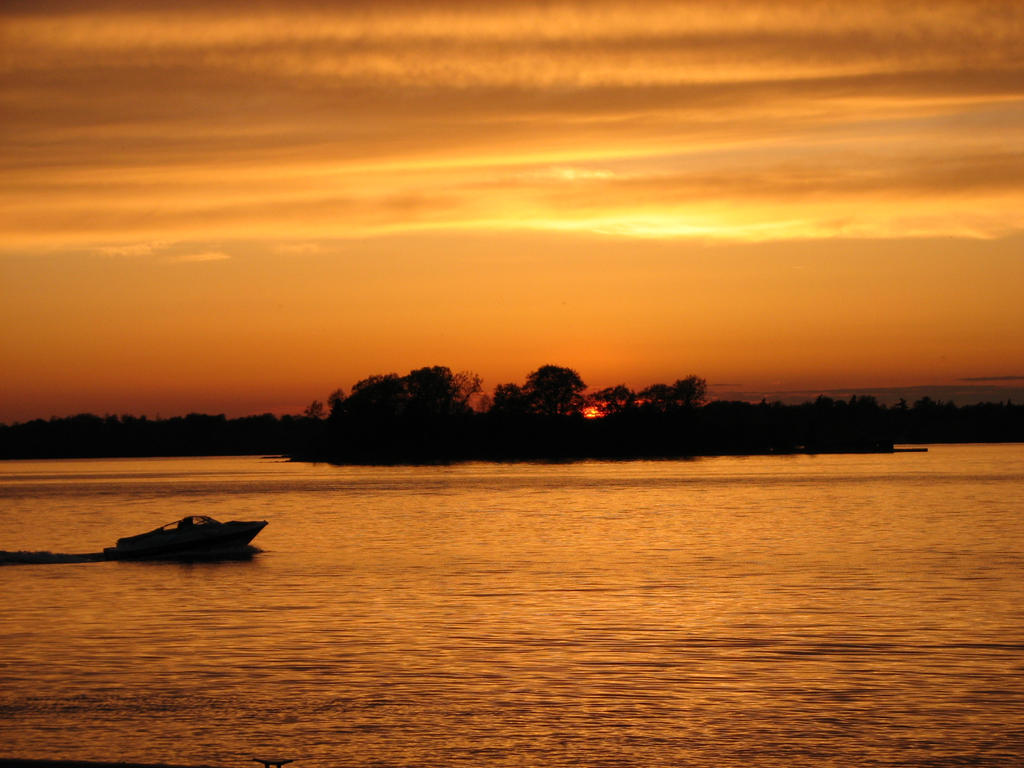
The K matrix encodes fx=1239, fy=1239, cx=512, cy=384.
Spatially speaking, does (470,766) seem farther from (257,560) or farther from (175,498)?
(175,498)

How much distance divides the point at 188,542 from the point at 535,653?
139 feet

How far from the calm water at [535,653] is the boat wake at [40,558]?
1004mm

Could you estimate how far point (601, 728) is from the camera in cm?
2947

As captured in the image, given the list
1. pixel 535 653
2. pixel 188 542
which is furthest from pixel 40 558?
pixel 535 653

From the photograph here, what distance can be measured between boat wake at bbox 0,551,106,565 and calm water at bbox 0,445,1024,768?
1004mm

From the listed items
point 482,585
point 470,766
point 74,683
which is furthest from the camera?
point 482,585

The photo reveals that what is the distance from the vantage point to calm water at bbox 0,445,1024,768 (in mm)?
28172

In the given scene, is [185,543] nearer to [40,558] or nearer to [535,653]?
[40,558]

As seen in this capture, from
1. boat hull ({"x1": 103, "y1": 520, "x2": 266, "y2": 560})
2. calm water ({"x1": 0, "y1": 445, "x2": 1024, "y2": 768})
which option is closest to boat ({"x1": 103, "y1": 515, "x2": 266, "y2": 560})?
boat hull ({"x1": 103, "y1": 520, "x2": 266, "y2": 560})

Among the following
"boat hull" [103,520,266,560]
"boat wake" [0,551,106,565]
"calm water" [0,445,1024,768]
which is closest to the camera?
"calm water" [0,445,1024,768]

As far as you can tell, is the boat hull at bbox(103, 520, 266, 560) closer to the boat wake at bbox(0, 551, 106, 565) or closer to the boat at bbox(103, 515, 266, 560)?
the boat at bbox(103, 515, 266, 560)

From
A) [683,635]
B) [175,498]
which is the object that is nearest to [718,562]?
[683,635]

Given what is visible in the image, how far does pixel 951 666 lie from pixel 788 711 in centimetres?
811

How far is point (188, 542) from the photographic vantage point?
76.6m
